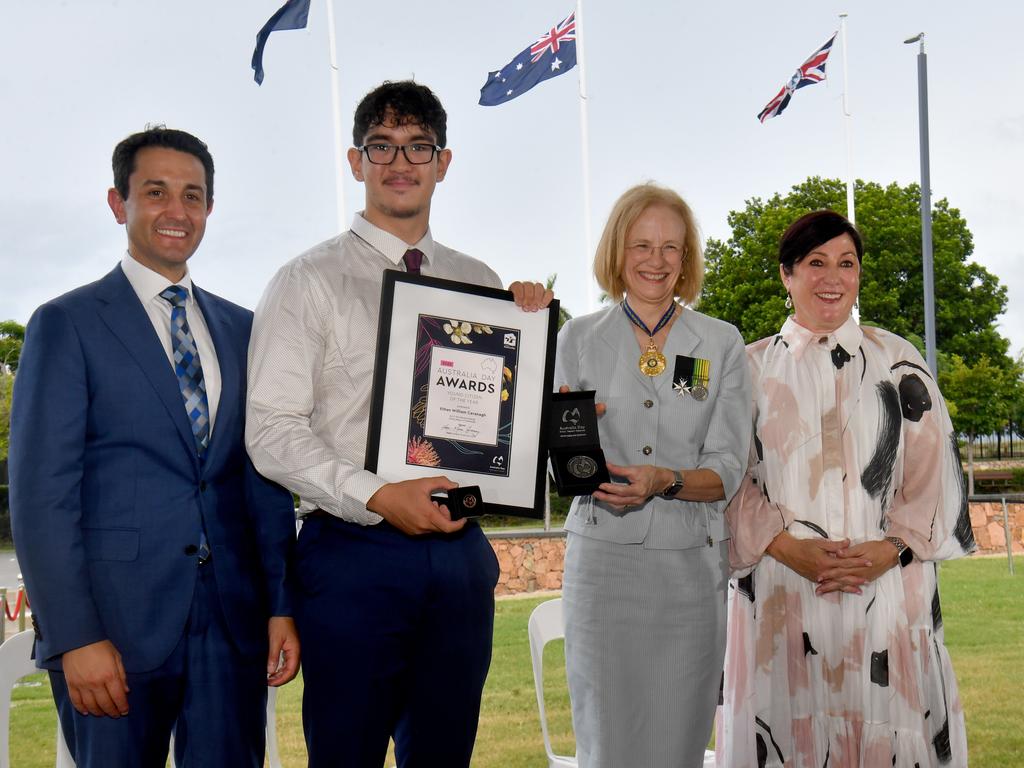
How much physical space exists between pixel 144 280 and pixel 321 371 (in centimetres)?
60

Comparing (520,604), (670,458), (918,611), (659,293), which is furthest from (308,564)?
(520,604)

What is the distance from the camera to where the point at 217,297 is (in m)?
2.85

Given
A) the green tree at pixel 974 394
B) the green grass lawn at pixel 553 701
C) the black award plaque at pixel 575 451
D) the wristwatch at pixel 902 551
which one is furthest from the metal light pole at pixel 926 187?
the black award plaque at pixel 575 451

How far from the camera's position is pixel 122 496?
2.38 meters

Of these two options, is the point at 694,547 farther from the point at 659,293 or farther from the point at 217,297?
the point at 217,297

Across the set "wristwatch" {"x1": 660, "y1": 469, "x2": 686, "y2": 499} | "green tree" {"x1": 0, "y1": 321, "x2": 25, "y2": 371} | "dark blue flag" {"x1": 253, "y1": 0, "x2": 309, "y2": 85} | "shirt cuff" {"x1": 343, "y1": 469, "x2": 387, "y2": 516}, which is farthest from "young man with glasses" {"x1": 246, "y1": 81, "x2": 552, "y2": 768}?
"green tree" {"x1": 0, "y1": 321, "x2": 25, "y2": 371}

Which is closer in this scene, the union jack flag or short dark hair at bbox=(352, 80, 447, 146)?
short dark hair at bbox=(352, 80, 447, 146)

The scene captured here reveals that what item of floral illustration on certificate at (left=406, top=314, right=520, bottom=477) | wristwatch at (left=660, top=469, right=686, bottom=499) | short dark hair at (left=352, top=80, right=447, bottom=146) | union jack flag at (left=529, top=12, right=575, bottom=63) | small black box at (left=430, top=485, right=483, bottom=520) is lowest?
small black box at (left=430, top=485, right=483, bottom=520)

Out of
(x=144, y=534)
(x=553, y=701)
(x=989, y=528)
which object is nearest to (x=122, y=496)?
(x=144, y=534)

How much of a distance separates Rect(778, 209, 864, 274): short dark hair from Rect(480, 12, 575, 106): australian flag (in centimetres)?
1127

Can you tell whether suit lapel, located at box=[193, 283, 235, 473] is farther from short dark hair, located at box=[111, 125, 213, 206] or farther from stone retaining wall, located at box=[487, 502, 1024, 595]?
stone retaining wall, located at box=[487, 502, 1024, 595]

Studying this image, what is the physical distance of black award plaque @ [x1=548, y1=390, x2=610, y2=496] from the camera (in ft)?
8.25

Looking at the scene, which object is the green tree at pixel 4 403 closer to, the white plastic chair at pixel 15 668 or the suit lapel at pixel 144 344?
the white plastic chair at pixel 15 668

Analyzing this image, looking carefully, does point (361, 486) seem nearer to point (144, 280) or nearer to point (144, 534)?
point (144, 534)
